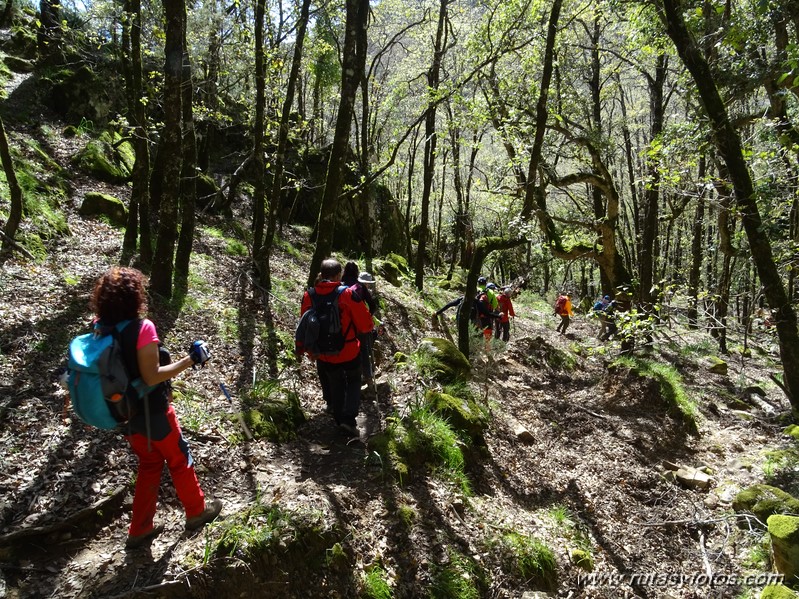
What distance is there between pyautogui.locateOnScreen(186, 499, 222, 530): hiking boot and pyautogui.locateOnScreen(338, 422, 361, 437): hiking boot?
7.35 ft

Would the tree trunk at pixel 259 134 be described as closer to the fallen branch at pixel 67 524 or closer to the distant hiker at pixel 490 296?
the distant hiker at pixel 490 296

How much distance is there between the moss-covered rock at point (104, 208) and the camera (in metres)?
10.1

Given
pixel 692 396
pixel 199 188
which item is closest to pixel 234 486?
pixel 692 396

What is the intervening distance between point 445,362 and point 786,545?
514cm

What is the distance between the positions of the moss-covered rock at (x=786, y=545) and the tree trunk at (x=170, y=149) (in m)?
9.19

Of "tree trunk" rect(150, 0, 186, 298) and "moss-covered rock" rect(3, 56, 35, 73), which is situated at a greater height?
"moss-covered rock" rect(3, 56, 35, 73)

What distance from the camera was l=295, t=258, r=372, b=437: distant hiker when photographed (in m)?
5.65

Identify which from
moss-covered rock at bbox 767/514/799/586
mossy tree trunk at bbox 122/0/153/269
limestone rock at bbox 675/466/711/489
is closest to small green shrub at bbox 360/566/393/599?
moss-covered rock at bbox 767/514/799/586

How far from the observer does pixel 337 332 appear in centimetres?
565

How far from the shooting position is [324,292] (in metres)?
5.68

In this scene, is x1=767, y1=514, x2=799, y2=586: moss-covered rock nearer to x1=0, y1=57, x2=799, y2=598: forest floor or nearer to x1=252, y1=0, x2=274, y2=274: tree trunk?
x1=0, y1=57, x2=799, y2=598: forest floor

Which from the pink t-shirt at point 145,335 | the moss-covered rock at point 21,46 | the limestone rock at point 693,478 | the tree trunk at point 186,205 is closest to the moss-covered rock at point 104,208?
the tree trunk at point 186,205

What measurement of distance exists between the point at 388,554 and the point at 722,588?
13.8 feet

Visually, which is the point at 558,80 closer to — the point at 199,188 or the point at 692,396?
the point at 692,396
